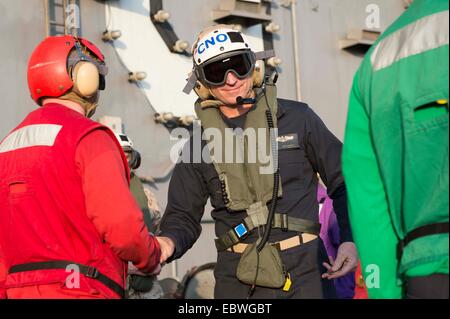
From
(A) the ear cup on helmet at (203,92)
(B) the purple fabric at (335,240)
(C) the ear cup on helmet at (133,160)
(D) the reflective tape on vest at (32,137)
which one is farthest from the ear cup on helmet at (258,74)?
(C) the ear cup on helmet at (133,160)

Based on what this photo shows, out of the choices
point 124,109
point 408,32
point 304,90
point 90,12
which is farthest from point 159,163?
point 408,32

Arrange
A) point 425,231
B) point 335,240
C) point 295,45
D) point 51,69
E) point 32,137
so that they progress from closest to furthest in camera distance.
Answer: point 425,231, point 32,137, point 51,69, point 335,240, point 295,45

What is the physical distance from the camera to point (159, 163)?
11234 millimetres

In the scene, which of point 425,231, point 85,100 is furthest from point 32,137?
point 425,231

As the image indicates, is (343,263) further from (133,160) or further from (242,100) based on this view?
(133,160)

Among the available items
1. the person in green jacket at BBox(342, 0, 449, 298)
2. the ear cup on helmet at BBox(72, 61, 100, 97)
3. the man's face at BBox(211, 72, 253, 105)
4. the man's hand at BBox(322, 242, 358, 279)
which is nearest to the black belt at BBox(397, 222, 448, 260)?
the person in green jacket at BBox(342, 0, 449, 298)

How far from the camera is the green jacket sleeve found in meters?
3.04

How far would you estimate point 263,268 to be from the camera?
4684 mm

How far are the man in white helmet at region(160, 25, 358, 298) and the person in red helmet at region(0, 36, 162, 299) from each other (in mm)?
715

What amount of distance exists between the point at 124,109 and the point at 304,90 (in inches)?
137

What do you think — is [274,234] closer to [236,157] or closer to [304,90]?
[236,157]

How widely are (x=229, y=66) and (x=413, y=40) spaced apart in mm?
2288

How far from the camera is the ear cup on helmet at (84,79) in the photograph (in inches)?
176
